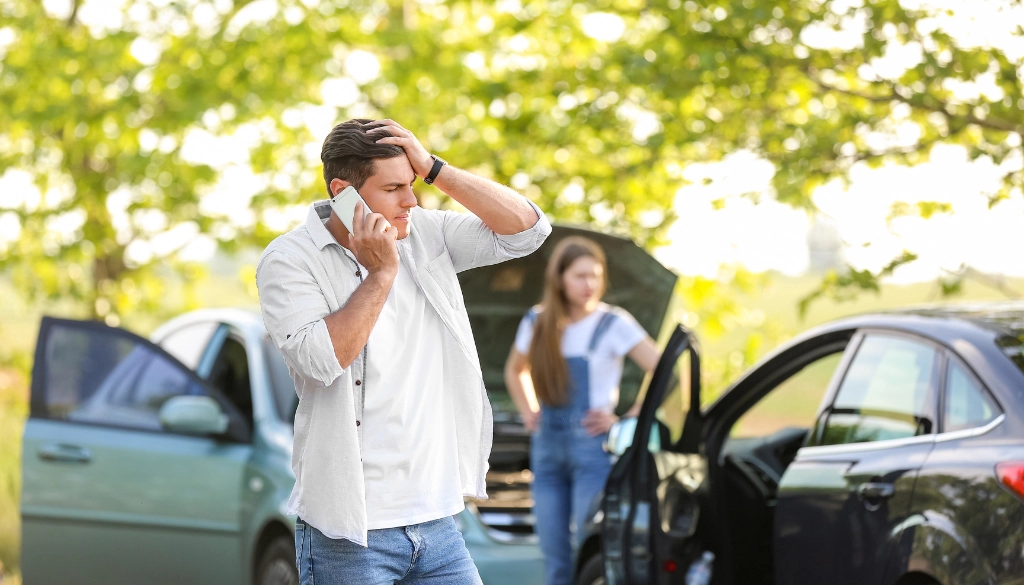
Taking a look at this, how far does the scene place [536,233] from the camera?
3.14 m

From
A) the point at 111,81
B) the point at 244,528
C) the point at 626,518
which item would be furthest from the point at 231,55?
the point at 626,518

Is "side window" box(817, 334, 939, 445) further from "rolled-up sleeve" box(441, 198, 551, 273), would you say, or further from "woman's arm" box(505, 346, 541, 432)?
"woman's arm" box(505, 346, 541, 432)

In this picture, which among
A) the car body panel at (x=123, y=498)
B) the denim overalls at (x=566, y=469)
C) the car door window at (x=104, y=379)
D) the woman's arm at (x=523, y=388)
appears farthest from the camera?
the car door window at (x=104, y=379)

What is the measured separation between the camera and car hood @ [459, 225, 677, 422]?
5695 millimetres

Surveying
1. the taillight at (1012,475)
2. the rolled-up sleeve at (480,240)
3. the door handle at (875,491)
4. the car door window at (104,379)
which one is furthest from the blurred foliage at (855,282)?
the rolled-up sleeve at (480,240)

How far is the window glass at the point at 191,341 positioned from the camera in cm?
693

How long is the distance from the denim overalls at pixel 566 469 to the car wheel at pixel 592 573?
7 cm

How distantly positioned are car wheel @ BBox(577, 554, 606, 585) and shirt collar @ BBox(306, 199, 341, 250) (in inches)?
106

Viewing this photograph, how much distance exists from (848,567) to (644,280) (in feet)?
7.11

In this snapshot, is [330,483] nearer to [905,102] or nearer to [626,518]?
[626,518]

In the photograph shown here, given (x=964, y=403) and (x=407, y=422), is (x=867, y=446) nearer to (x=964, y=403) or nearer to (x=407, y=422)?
(x=964, y=403)

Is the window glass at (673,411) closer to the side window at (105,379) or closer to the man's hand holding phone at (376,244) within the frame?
the side window at (105,379)

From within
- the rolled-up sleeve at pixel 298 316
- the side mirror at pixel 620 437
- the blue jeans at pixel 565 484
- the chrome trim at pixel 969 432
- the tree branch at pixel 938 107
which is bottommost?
the blue jeans at pixel 565 484

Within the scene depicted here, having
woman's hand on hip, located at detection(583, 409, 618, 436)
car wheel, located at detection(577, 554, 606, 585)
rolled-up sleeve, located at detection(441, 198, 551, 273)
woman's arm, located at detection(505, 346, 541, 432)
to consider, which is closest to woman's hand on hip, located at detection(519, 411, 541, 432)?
woman's arm, located at detection(505, 346, 541, 432)
